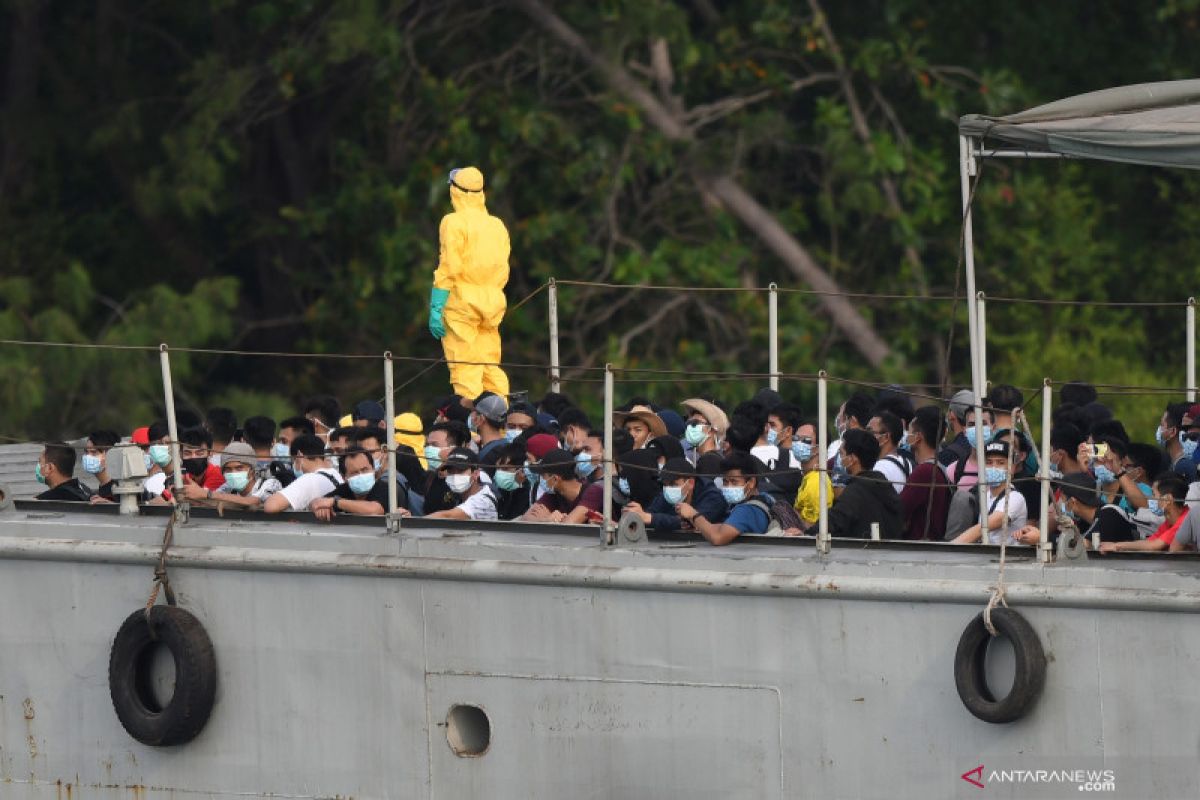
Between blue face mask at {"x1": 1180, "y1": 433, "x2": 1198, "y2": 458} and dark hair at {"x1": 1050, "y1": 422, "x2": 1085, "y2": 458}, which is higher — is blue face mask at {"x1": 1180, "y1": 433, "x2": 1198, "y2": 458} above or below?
below

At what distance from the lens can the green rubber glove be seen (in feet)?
46.2

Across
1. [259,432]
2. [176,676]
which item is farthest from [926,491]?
[176,676]

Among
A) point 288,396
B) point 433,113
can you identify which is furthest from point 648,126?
point 288,396

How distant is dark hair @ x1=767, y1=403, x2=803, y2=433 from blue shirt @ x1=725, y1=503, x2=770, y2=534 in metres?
1.12

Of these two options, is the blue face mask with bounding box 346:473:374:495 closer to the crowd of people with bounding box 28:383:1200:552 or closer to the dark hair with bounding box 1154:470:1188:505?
the crowd of people with bounding box 28:383:1200:552

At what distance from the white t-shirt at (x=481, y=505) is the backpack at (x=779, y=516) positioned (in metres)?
1.31

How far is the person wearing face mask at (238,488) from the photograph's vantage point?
1192cm

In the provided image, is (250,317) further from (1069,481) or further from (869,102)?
(1069,481)

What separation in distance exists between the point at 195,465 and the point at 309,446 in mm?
1219

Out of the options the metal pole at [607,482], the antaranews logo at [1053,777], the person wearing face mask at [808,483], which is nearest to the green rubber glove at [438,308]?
the person wearing face mask at [808,483]

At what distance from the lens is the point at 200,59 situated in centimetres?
2520

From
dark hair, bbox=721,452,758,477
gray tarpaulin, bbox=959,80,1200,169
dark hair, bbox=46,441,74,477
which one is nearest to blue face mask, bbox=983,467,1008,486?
dark hair, bbox=721,452,758,477

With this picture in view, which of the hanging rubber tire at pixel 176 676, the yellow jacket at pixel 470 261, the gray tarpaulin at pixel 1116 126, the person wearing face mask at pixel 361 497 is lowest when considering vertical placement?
the hanging rubber tire at pixel 176 676

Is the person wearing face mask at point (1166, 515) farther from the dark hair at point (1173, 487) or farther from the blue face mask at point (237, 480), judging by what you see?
the blue face mask at point (237, 480)
